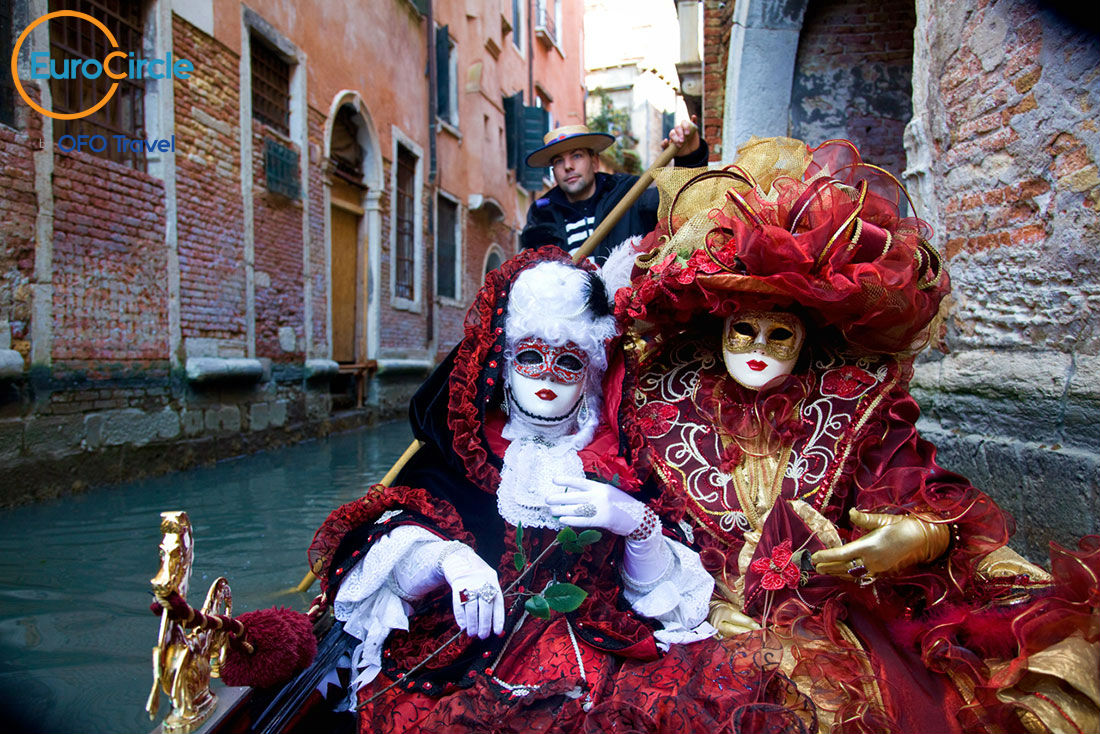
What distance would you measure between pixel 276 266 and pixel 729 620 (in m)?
6.98

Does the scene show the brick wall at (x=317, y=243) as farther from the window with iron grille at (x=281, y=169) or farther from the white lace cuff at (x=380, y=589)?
the white lace cuff at (x=380, y=589)

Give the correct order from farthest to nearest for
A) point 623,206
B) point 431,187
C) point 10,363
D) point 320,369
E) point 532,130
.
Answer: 1. point 532,130
2. point 431,187
3. point 320,369
4. point 10,363
5. point 623,206

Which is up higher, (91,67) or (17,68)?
(91,67)

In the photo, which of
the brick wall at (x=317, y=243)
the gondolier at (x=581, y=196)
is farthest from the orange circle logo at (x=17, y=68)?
the gondolier at (x=581, y=196)

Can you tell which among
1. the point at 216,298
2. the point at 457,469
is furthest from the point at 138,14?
the point at 457,469

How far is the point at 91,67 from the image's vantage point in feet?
17.8

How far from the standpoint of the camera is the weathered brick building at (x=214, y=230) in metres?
4.84

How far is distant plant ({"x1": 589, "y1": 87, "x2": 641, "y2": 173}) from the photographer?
60.6ft

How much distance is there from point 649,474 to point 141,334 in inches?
203

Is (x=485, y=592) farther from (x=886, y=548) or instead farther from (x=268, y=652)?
(x=886, y=548)

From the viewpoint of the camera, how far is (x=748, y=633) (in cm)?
173

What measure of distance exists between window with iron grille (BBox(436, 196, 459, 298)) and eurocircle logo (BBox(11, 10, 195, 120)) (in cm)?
673

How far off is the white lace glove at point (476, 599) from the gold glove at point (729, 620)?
1.96 feet

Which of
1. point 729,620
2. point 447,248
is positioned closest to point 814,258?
point 729,620
